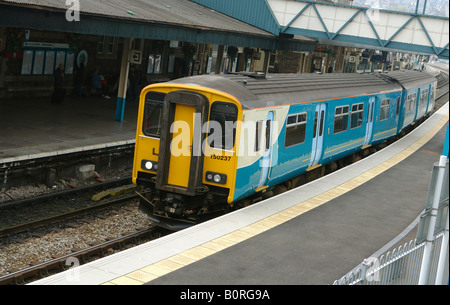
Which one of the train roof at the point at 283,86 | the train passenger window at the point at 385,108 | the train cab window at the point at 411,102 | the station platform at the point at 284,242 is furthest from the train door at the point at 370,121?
the train cab window at the point at 411,102

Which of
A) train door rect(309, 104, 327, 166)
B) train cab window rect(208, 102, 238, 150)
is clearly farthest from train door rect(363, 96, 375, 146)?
train cab window rect(208, 102, 238, 150)

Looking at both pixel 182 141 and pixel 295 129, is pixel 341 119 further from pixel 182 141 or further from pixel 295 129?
pixel 182 141

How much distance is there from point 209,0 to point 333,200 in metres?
18.7

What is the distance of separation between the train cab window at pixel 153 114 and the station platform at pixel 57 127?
3.71 m

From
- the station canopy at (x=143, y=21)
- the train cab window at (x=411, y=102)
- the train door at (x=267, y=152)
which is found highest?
the station canopy at (x=143, y=21)

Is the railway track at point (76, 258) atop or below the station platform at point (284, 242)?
below

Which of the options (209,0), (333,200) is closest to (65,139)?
(333,200)

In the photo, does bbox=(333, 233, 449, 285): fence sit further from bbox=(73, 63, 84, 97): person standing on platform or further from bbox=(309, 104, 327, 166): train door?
bbox=(73, 63, 84, 97): person standing on platform

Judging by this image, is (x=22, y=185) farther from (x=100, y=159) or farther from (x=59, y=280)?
(x=59, y=280)

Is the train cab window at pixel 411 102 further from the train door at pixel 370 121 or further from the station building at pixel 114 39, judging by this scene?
the station building at pixel 114 39

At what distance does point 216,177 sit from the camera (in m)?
10.7

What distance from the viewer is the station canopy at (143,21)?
13.7 meters

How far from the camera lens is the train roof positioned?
11.1 metres
